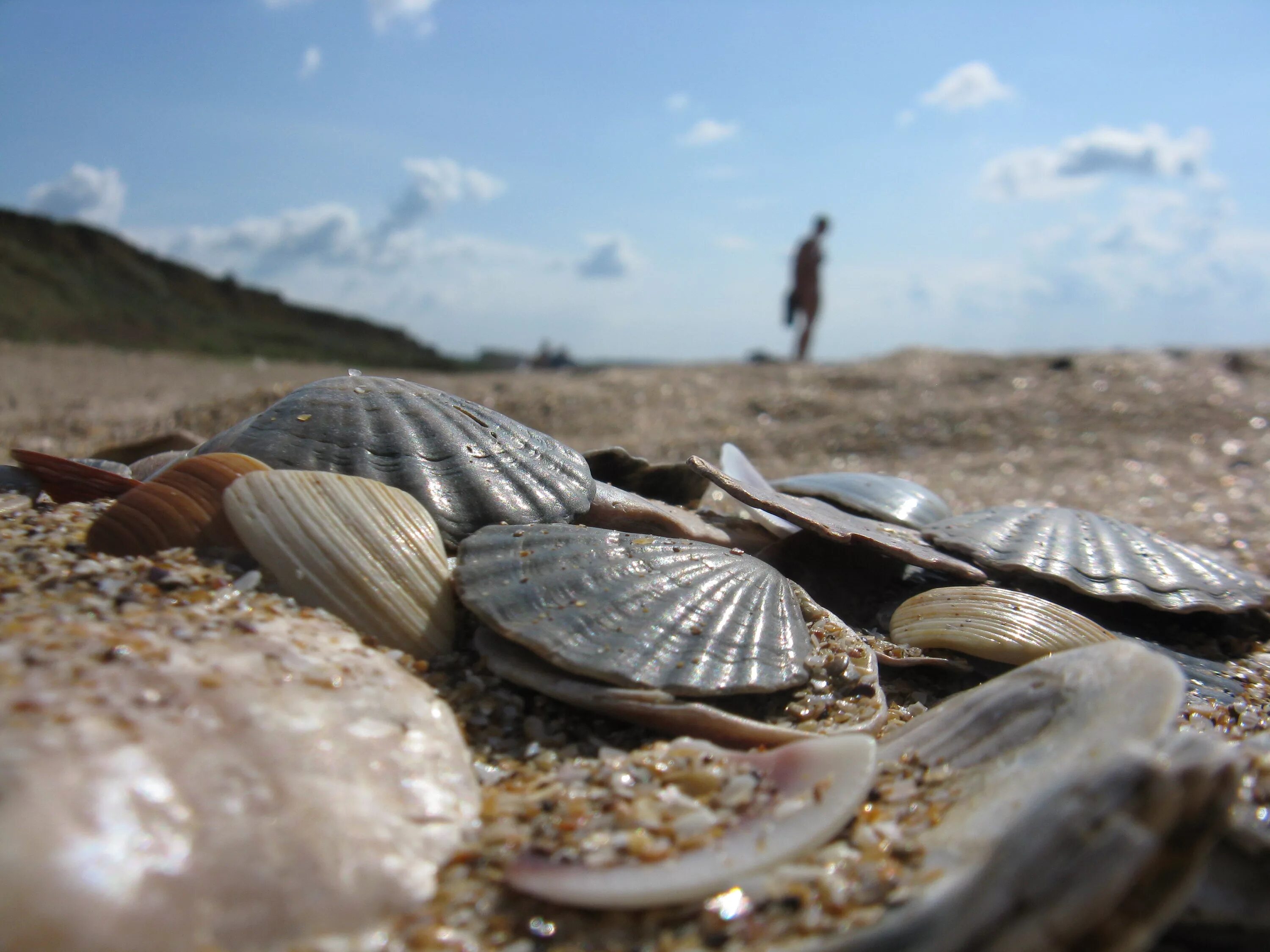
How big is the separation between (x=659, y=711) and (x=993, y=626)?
1.11 meters

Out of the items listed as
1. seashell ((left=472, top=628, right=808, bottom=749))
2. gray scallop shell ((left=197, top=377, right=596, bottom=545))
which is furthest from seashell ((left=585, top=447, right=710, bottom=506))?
seashell ((left=472, top=628, right=808, bottom=749))

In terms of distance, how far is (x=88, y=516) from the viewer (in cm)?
232

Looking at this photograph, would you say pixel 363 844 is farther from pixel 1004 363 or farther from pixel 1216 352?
pixel 1216 352

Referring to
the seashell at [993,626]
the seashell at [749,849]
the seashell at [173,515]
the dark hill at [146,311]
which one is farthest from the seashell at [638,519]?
the dark hill at [146,311]

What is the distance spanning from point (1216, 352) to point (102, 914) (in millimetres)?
11349

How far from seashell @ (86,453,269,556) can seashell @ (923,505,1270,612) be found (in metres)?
2.38

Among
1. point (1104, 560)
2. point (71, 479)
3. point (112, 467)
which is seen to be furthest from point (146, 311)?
point (1104, 560)

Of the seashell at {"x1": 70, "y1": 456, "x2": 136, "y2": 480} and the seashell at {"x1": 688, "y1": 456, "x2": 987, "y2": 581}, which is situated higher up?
the seashell at {"x1": 688, "y1": 456, "x2": 987, "y2": 581}

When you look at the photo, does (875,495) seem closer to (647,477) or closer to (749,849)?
(647,477)

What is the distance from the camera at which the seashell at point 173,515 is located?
2.11 meters

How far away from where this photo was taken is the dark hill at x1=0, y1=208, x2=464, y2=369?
643 inches

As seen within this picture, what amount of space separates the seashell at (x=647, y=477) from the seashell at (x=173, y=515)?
142 cm

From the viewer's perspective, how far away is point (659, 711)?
6.41 ft

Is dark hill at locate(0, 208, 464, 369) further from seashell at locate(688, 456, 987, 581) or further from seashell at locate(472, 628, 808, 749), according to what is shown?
seashell at locate(472, 628, 808, 749)
